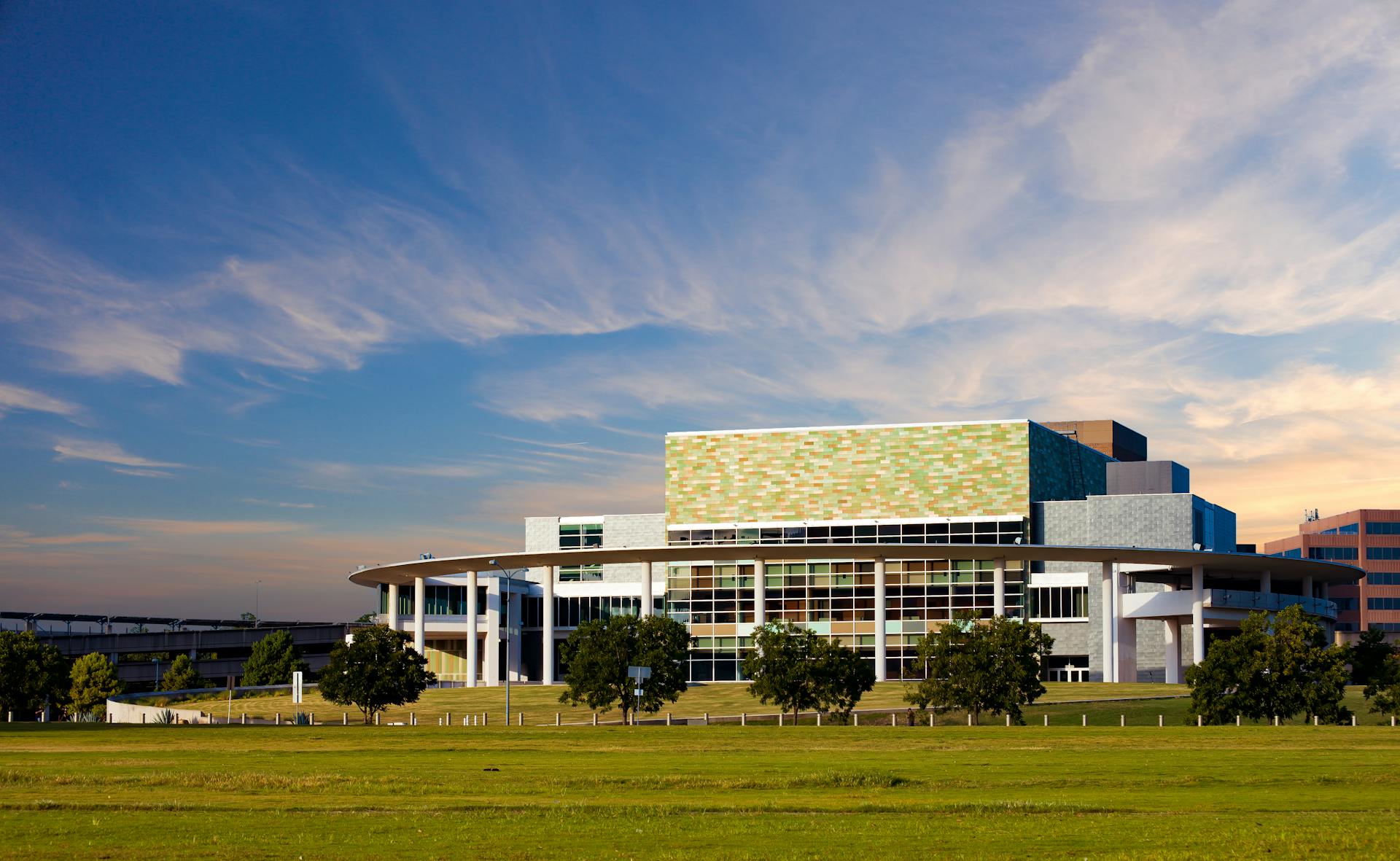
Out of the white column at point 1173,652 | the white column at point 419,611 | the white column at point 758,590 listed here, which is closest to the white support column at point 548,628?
the white column at point 419,611

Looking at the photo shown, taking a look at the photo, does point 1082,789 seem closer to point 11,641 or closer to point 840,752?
point 840,752

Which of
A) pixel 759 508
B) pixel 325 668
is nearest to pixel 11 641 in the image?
pixel 325 668

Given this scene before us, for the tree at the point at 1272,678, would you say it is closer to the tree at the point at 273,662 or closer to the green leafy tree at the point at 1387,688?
the green leafy tree at the point at 1387,688

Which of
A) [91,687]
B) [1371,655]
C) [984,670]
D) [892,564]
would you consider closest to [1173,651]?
[892,564]

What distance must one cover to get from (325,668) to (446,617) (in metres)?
50.5

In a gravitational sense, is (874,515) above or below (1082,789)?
above

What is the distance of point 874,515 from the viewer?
123 metres

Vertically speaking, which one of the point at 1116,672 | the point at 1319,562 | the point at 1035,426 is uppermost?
the point at 1035,426

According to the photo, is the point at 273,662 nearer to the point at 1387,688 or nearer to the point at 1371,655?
the point at 1371,655

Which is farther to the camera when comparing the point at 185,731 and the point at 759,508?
the point at 759,508

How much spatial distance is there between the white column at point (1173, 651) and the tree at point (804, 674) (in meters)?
50.6

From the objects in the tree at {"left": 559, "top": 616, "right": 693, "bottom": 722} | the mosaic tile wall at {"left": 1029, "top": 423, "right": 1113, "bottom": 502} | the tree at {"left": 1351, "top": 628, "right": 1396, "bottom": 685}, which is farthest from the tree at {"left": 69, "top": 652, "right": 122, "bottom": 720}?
the tree at {"left": 1351, "top": 628, "right": 1396, "bottom": 685}

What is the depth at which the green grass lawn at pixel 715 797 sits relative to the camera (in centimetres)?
2131

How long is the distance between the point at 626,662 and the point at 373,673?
47.1 ft
